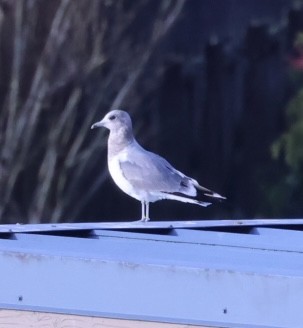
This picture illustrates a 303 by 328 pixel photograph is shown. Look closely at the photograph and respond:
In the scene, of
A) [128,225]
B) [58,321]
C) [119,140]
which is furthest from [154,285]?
[119,140]

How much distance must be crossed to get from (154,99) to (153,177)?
156 inches

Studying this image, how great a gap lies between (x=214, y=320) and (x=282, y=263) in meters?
0.36

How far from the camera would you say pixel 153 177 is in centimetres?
521

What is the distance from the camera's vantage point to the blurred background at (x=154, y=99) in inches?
327

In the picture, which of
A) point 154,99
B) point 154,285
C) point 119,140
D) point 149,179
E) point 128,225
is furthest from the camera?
point 154,99

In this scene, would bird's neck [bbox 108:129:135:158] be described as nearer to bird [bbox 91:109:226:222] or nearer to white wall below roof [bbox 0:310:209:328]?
bird [bbox 91:109:226:222]

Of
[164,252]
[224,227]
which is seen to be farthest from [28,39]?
[164,252]

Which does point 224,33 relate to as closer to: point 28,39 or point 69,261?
point 28,39

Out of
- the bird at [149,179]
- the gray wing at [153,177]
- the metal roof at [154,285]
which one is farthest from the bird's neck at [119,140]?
the metal roof at [154,285]

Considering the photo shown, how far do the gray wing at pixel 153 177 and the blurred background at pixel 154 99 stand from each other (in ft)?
10.1

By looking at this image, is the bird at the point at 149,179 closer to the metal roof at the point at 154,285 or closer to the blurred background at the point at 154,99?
the metal roof at the point at 154,285

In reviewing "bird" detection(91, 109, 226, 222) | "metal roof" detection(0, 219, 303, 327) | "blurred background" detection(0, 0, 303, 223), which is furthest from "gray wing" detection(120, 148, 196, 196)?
"blurred background" detection(0, 0, 303, 223)

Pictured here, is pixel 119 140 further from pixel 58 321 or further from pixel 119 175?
pixel 58 321

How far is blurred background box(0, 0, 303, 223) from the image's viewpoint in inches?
327
